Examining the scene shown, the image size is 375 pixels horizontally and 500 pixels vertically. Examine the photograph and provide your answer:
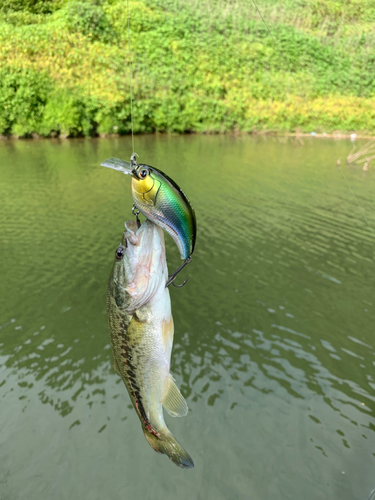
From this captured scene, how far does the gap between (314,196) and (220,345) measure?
12984mm

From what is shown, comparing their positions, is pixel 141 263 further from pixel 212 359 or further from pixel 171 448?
pixel 212 359

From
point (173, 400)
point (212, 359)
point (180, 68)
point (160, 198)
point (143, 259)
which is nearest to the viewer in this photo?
point (160, 198)

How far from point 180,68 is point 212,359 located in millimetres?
42415

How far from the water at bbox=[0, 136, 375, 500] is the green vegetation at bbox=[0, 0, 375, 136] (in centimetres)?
2467

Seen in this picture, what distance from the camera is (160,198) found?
1877 millimetres

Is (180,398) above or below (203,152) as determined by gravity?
above

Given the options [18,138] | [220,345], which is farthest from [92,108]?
[220,345]

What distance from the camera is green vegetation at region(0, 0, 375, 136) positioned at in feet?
117

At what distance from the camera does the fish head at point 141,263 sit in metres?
2.19

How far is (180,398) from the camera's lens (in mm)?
2582

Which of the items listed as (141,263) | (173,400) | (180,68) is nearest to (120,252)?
(141,263)

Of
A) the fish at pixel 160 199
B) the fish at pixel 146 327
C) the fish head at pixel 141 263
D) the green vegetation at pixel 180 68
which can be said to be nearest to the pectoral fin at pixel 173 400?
the fish at pixel 146 327

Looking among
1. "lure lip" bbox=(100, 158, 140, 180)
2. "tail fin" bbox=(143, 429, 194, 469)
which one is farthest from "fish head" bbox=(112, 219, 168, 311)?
"tail fin" bbox=(143, 429, 194, 469)

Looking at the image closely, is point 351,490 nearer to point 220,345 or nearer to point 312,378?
point 312,378
